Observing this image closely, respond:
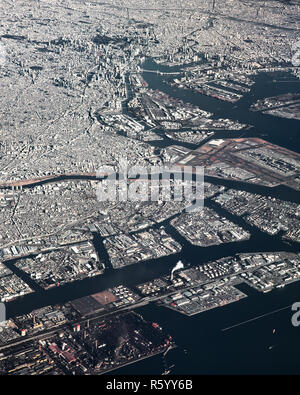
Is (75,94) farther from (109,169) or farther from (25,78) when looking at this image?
(109,169)

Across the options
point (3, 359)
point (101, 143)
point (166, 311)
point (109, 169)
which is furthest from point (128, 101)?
point (3, 359)

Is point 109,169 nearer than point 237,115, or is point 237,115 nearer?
point 109,169

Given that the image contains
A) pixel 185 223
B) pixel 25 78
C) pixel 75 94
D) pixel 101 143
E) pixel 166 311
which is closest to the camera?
pixel 166 311

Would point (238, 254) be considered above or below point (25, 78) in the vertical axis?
below

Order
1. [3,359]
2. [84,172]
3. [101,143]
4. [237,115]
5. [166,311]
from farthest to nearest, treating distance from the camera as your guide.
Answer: [237,115] → [101,143] → [84,172] → [166,311] → [3,359]

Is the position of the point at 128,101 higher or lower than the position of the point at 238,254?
higher

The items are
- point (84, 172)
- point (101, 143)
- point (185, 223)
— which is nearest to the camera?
point (185, 223)

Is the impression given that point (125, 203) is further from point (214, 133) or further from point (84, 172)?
point (214, 133)

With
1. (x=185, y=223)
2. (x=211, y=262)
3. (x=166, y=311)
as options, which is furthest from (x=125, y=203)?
(x=166, y=311)

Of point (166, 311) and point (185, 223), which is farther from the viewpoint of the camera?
point (185, 223)
